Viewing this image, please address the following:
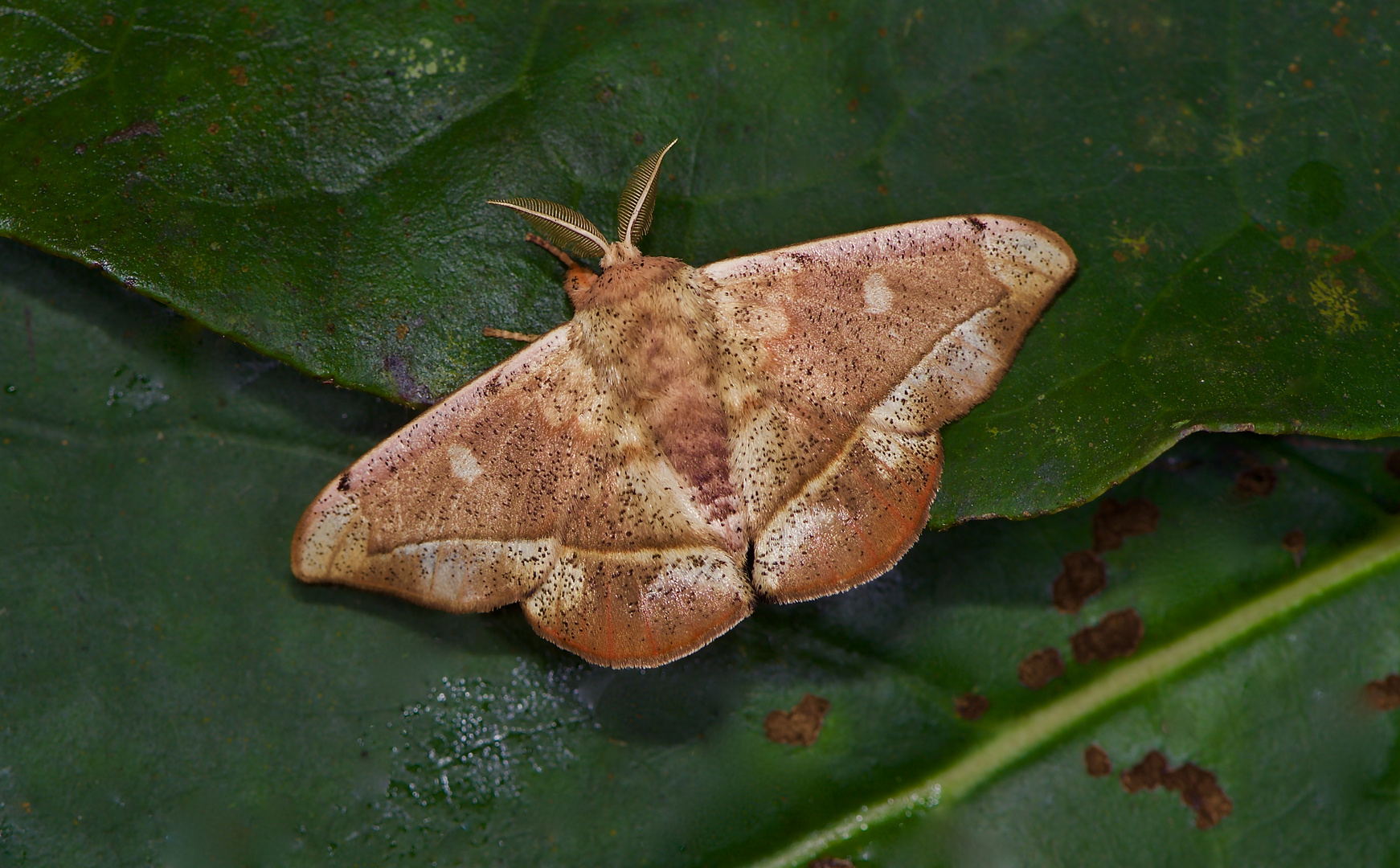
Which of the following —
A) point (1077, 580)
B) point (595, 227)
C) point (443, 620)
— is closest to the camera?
point (595, 227)

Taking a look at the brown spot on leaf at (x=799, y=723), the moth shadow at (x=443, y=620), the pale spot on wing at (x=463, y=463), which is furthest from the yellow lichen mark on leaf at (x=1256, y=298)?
the moth shadow at (x=443, y=620)

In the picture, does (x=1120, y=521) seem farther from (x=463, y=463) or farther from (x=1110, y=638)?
(x=463, y=463)

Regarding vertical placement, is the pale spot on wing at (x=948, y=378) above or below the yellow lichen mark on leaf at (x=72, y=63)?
below

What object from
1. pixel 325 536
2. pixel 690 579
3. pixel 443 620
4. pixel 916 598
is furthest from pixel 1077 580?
pixel 325 536

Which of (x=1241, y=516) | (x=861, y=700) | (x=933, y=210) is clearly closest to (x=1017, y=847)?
(x=861, y=700)

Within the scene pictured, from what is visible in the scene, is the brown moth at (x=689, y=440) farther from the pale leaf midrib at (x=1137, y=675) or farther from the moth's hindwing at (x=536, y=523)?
the pale leaf midrib at (x=1137, y=675)

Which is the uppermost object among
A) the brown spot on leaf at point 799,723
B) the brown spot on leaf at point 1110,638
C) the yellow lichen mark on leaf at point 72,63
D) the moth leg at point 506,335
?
the yellow lichen mark on leaf at point 72,63

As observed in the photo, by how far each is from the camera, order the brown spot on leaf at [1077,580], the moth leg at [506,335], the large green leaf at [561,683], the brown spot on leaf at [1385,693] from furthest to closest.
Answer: the brown spot on leaf at [1077,580], the brown spot on leaf at [1385,693], the large green leaf at [561,683], the moth leg at [506,335]

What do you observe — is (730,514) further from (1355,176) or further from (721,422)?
(1355,176)
